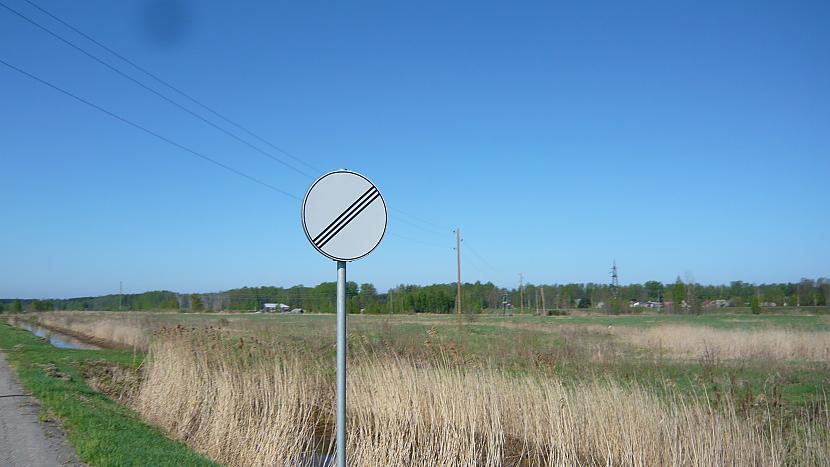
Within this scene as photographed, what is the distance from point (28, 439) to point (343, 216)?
6.71 meters

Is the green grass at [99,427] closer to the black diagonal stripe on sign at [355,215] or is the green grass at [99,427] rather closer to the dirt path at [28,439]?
the dirt path at [28,439]

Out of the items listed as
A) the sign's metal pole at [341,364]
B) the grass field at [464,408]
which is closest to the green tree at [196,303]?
the grass field at [464,408]

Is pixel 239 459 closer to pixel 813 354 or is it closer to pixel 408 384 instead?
pixel 408 384

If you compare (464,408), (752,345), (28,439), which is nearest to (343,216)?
(464,408)

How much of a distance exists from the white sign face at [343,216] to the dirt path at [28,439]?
16.1 ft

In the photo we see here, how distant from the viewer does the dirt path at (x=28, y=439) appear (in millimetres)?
7488

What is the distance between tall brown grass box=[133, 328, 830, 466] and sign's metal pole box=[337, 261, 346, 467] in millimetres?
3319

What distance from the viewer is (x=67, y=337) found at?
41.7 meters

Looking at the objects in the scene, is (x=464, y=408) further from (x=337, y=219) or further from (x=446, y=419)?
(x=337, y=219)

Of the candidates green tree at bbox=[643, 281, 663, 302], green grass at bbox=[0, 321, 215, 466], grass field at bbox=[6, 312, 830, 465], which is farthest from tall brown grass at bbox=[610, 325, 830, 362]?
green tree at bbox=[643, 281, 663, 302]

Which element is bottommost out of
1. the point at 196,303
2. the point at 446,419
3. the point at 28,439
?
the point at 28,439

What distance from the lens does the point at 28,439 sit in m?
8.55

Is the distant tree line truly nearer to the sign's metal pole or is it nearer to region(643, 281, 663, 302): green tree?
region(643, 281, 663, 302): green tree

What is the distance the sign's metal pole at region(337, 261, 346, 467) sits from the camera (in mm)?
5012
